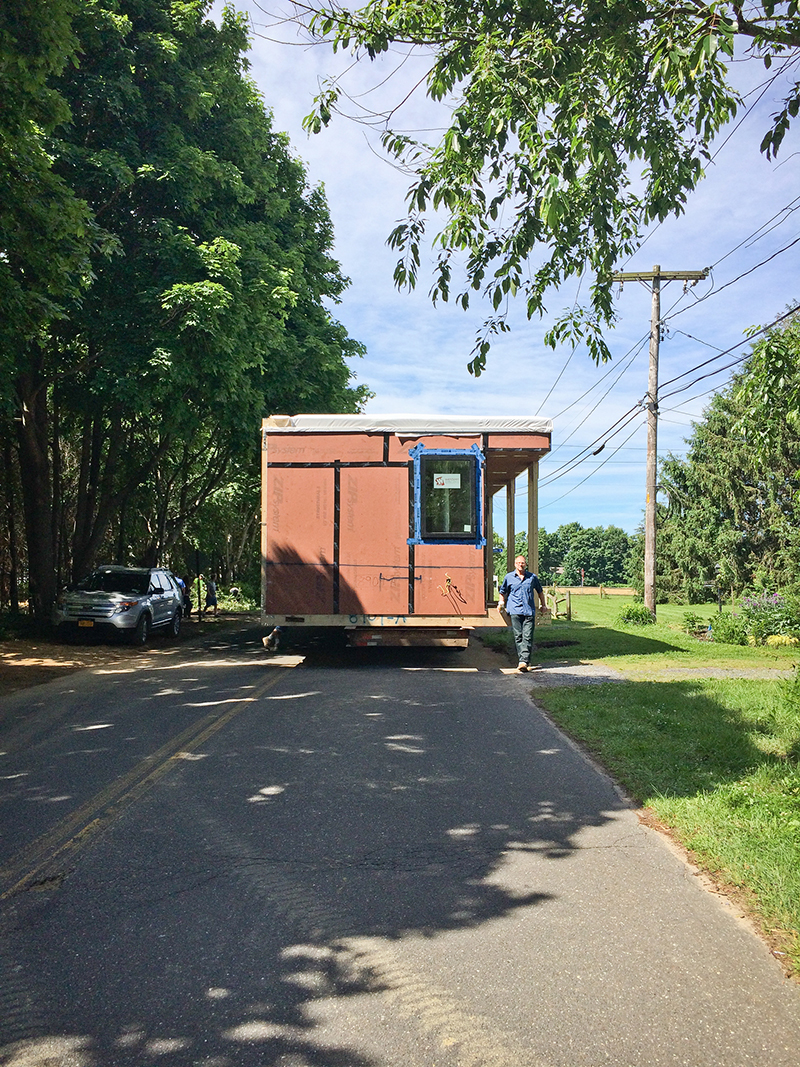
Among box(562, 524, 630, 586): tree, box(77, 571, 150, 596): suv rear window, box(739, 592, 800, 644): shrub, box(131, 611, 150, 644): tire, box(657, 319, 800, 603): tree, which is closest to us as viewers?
box(131, 611, 150, 644): tire

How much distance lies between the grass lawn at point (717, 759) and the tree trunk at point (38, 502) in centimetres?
1266

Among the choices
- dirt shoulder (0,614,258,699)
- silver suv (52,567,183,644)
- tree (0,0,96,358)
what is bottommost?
dirt shoulder (0,614,258,699)

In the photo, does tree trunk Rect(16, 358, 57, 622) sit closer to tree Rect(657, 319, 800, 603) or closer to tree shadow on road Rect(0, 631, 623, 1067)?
tree shadow on road Rect(0, 631, 623, 1067)

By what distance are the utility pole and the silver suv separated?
1331 cm

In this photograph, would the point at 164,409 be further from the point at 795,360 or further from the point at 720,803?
the point at 720,803

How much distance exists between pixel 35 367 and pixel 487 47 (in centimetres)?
1430

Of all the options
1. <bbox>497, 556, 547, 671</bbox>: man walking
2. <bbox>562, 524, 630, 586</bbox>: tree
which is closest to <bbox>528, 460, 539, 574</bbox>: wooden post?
<bbox>497, 556, 547, 671</bbox>: man walking

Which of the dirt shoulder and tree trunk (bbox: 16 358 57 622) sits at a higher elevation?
tree trunk (bbox: 16 358 57 622)

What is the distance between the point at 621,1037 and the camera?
306 centimetres

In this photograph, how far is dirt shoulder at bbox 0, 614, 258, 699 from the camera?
513 inches

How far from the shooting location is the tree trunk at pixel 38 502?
1883 centimetres

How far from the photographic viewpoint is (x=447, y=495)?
45.4 feet

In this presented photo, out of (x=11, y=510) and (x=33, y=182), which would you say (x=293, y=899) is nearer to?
(x=33, y=182)

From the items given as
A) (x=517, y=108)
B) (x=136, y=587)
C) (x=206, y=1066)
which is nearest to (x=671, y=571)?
(x=136, y=587)
